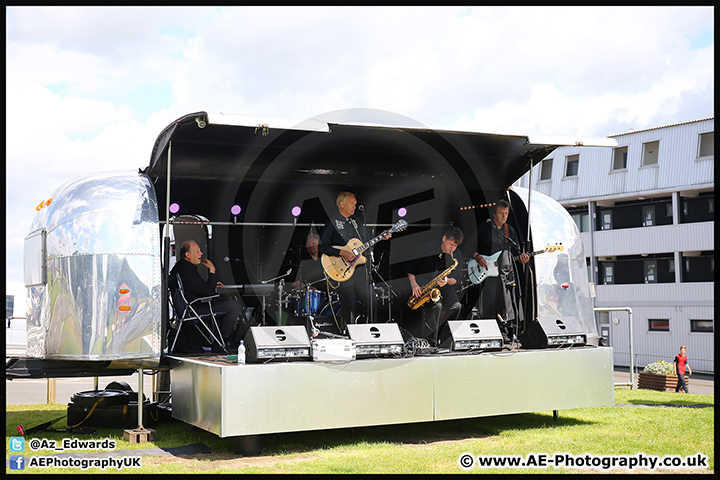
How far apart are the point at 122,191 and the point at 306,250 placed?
2.81 metres

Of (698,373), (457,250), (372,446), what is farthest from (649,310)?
(372,446)

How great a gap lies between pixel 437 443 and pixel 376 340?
3.86 feet

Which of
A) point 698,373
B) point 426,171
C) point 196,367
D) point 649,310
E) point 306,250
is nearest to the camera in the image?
point 196,367

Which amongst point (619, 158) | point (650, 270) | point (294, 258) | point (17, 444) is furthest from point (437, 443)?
point (619, 158)

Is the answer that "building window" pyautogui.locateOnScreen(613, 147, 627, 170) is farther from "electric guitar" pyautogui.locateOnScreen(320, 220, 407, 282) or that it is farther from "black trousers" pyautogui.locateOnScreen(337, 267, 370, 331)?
"black trousers" pyautogui.locateOnScreen(337, 267, 370, 331)

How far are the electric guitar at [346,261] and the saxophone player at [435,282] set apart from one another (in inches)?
29.1

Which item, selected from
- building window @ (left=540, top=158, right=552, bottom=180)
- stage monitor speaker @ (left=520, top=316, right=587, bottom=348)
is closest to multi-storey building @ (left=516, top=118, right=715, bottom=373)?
building window @ (left=540, top=158, right=552, bottom=180)

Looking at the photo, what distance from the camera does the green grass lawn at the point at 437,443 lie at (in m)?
6.04

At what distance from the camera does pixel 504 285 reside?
845 cm

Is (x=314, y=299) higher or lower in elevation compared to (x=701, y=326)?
higher

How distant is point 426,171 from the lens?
8883mm

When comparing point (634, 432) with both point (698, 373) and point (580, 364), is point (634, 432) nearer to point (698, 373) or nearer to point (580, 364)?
point (580, 364)

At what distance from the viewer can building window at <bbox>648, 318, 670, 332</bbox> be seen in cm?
2919

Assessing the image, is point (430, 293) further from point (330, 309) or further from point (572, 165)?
point (572, 165)
